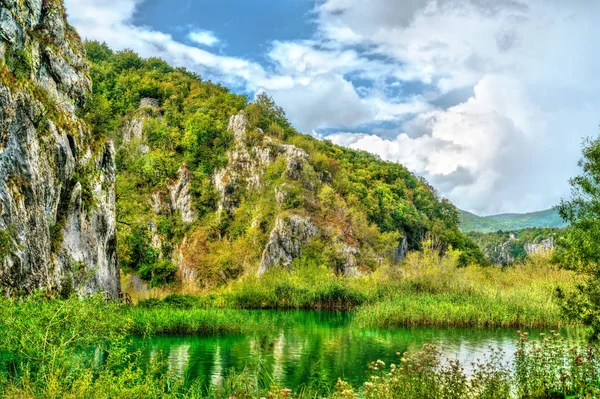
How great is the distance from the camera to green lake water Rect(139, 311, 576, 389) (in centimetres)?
1774

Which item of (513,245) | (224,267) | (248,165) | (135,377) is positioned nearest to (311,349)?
(135,377)

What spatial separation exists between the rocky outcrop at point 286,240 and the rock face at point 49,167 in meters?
33.2

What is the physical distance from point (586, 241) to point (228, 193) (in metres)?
74.7

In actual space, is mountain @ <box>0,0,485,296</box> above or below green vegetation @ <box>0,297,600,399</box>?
above

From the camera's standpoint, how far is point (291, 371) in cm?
1825

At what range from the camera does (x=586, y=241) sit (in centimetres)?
1341

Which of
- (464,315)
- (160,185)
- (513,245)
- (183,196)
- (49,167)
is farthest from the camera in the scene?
(513,245)

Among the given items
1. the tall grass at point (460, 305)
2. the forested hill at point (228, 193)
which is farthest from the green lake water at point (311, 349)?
the forested hill at point (228, 193)

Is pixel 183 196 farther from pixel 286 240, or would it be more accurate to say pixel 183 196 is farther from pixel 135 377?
pixel 135 377

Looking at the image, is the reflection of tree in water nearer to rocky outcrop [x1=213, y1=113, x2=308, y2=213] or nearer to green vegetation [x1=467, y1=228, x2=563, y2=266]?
rocky outcrop [x1=213, y1=113, x2=308, y2=213]

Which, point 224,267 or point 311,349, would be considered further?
point 224,267

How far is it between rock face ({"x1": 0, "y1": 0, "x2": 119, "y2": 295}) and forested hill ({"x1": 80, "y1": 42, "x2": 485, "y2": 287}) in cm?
1751

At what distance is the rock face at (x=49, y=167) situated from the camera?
23.4 meters

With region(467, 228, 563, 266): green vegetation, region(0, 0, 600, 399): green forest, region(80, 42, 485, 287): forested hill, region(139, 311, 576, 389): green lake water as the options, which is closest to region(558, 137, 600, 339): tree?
region(0, 0, 600, 399): green forest
